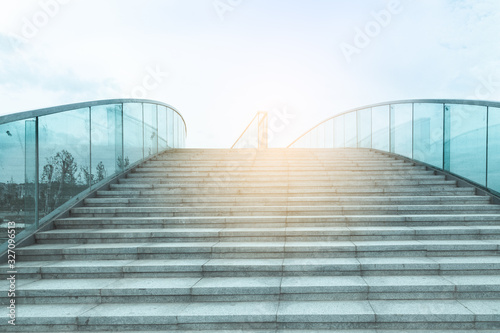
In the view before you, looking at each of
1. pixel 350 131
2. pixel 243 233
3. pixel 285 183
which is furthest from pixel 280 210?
pixel 350 131

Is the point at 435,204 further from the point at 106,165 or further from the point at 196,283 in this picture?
the point at 106,165

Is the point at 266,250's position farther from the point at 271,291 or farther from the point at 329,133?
the point at 329,133

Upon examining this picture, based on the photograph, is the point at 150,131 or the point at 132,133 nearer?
the point at 132,133

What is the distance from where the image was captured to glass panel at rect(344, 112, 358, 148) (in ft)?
40.3

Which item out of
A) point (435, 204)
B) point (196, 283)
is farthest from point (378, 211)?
point (196, 283)

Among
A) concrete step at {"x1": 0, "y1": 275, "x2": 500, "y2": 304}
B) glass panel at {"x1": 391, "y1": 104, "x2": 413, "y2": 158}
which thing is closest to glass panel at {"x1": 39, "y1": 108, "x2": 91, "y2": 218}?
concrete step at {"x1": 0, "y1": 275, "x2": 500, "y2": 304}

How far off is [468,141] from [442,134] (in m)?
0.84

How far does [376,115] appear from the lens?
10.9m

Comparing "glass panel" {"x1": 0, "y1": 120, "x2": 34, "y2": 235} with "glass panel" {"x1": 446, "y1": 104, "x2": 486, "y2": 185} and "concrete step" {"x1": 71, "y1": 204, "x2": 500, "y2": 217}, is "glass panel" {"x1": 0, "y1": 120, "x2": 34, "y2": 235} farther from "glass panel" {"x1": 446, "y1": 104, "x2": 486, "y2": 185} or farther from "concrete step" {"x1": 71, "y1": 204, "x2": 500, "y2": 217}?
"glass panel" {"x1": 446, "y1": 104, "x2": 486, "y2": 185}

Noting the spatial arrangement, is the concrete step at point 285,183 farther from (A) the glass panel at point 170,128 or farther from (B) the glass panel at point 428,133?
(A) the glass panel at point 170,128

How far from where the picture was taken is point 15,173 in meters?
4.72

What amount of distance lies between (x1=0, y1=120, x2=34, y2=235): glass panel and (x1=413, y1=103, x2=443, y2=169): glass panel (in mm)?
8362

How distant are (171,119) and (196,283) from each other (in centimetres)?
884

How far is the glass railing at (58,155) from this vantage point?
4664mm
